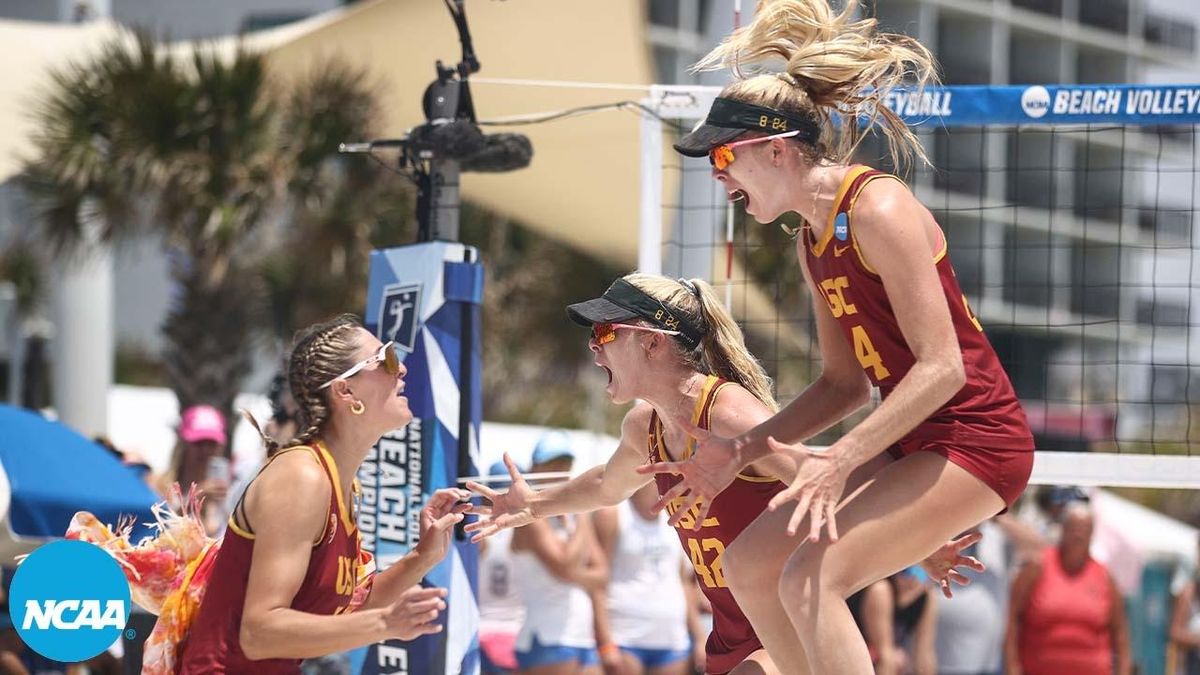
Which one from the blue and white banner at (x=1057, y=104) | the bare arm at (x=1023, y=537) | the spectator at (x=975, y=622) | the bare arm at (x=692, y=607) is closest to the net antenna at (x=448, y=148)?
the blue and white banner at (x=1057, y=104)

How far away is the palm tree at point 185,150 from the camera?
1319 cm

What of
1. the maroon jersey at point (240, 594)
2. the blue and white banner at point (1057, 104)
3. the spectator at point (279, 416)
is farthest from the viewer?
the spectator at point (279, 416)

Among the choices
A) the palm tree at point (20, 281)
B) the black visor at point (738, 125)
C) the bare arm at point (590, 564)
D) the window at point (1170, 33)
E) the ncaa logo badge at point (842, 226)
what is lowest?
the bare arm at point (590, 564)

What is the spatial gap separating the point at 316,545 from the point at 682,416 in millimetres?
1053

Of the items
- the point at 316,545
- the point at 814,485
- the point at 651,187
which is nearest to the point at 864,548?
the point at 814,485

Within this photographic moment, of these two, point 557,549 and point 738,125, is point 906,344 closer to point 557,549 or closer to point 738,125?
point 738,125

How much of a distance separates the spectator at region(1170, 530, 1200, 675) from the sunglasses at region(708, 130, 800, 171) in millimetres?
8491

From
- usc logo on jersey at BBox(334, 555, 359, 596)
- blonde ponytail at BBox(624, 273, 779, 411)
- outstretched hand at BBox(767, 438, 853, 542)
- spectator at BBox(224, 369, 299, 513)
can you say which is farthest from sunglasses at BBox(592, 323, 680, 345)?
spectator at BBox(224, 369, 299, 513)

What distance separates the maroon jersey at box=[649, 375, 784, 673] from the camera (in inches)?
173

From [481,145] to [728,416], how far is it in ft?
7.00

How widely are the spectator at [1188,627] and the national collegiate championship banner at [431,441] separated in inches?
275

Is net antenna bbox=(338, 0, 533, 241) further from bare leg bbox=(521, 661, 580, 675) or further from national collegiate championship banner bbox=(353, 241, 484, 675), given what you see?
bare leg bbox=(521, 661, 580, 675)

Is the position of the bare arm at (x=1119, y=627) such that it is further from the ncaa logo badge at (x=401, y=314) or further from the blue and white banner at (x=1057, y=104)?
the ncaa logo badge at (x=401, y=314)

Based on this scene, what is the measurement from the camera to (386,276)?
603 cm
